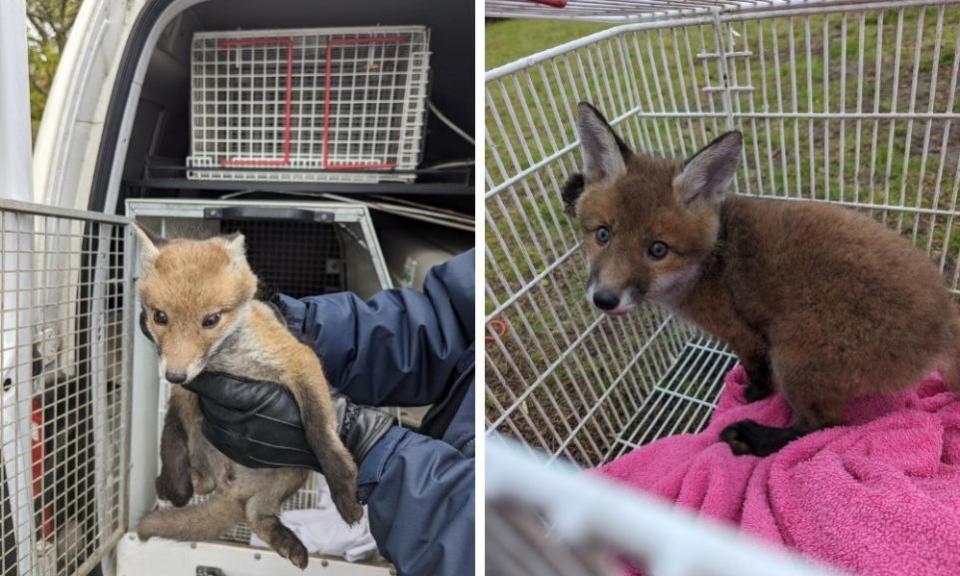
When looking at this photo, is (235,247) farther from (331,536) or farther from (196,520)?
(331,536)

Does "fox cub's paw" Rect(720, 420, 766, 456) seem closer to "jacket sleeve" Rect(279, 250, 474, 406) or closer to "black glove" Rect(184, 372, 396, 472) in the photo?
"jacket sleeve" Rect(279, 250, 474, 406)

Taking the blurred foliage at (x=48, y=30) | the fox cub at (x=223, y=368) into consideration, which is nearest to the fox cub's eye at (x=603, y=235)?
the fox cub at (x=223, y=368)

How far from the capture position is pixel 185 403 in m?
1.31

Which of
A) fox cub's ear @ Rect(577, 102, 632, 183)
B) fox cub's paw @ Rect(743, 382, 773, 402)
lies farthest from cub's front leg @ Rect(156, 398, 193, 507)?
fox cub's paw @ Rect(743, 382, 773, 402)

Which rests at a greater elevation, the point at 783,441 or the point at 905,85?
the point at 905,85

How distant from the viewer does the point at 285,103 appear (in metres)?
1.68

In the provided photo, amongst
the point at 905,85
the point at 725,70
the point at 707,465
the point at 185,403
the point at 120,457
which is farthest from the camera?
the point at 905,85

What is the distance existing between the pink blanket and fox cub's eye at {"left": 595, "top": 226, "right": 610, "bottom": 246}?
1.63ft

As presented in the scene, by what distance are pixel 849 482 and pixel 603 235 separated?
0.66 metres

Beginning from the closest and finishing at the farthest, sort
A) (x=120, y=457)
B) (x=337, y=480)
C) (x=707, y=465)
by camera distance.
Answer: (x=337, y=480) → (x=707, y=465) → (x=120, y=457)

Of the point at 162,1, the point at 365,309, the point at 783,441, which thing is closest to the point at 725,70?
the point at 783,441

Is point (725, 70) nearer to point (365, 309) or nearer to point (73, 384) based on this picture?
point (365, 309)

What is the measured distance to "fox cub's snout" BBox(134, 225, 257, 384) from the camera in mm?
1034

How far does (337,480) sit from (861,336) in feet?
3.37
